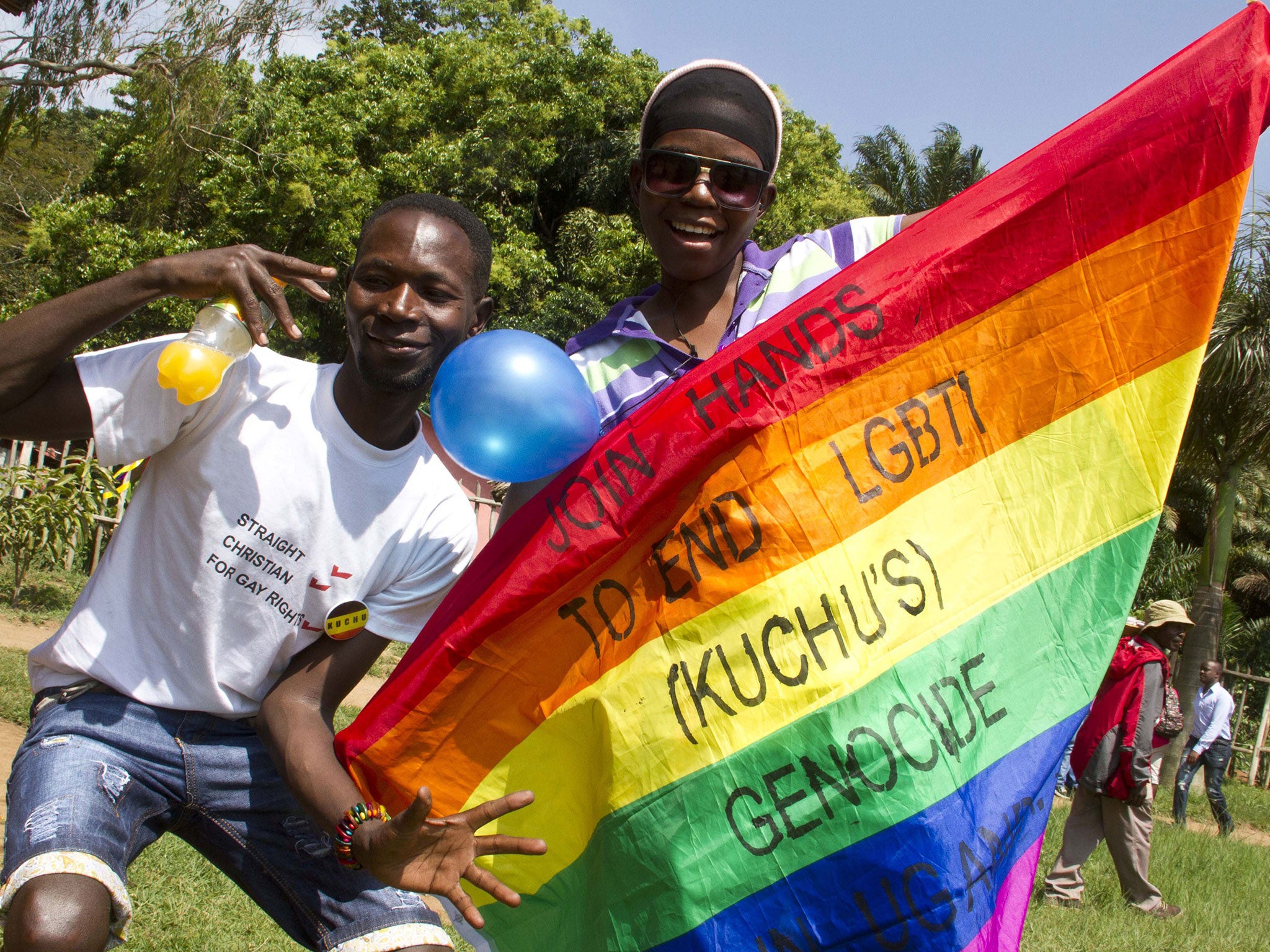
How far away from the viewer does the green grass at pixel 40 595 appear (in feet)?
32.9

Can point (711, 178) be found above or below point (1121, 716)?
above

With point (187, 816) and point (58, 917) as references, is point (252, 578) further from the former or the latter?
point (58, 917)

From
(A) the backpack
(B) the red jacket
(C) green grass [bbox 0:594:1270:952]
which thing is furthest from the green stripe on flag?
(A) the backpack

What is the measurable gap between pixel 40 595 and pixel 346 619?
9.79 metres

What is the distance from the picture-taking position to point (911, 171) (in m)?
23.7

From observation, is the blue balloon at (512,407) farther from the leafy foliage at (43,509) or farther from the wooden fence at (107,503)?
the leafy foliage at (43,509)

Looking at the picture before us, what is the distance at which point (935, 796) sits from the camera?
203 centimetres

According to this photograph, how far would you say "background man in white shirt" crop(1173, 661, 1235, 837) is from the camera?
11.7 m

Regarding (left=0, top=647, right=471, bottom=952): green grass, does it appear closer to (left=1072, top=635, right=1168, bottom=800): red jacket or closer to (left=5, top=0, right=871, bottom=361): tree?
(left=1072, top=635, right=1168, bottom=800): red jacket

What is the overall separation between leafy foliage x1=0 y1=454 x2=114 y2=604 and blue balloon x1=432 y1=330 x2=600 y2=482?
8.62m

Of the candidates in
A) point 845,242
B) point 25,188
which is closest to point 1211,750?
point 845,242

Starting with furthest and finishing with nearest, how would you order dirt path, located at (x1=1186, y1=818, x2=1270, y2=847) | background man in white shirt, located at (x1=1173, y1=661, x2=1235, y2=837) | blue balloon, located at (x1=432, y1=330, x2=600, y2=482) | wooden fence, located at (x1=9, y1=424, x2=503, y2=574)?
dirt path, located at (x1=1186, y1=818, x2=1270, y2=847) → background man in white shirt, located at (x1=1173, y1=661, x2=1235, y2=837) → wooden fence, located at (x1=9, y1=424, x2=503, y2=574) → blue balloon, located at (x1=432, y1=330, x2=600, y2=482)

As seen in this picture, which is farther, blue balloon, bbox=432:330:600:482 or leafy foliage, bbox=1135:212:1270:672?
leafy foliage, bbox=1135:212:1270:672

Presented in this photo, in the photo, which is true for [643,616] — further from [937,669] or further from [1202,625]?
[1202,625]
